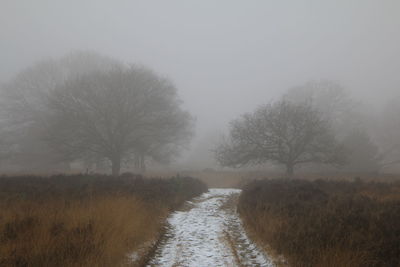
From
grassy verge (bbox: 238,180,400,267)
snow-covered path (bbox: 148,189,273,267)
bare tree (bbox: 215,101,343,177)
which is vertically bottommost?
snow-covered path (bbox: 148,189,273,267)

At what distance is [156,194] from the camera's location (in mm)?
12266

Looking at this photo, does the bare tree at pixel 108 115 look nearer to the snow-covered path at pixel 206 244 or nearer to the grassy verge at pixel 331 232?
the snow-covered path at pixel 206 244

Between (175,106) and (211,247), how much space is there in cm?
1957

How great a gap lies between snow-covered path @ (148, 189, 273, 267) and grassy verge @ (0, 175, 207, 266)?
0.62 meters

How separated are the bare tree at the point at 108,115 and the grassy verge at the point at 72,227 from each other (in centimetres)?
909

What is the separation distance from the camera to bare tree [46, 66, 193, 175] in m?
20.1

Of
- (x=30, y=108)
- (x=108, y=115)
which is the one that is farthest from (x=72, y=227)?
(x=30, y=108)

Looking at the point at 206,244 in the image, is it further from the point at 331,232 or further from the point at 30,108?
the point at 30,108

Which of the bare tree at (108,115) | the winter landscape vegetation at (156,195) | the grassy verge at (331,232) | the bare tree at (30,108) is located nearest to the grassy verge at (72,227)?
the winter landscape vegetation at (156,195)

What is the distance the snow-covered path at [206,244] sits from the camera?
225 inches

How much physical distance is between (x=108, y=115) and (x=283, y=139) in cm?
1562

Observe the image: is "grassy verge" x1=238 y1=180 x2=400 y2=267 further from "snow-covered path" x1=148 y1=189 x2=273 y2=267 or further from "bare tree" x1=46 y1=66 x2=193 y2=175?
"bare tree" x1=46 y1=66 x2=193 y2=175

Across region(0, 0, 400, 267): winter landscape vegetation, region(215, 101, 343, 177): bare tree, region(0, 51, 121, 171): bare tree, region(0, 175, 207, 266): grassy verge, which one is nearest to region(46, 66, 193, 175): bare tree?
region(0, 0, 400, 267): winter landscape vegetation

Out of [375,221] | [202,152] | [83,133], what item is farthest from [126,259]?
[202,152]
